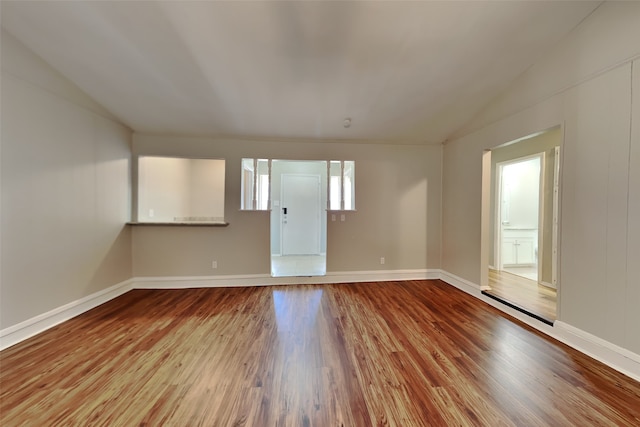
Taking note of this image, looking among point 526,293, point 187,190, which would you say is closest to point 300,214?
point 187,190

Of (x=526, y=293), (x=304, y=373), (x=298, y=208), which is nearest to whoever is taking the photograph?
(x=304, y=373)

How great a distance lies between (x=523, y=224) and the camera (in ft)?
15.0

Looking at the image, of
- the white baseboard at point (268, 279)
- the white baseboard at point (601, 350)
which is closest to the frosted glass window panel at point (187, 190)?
the white baseboard at point (268, 279)

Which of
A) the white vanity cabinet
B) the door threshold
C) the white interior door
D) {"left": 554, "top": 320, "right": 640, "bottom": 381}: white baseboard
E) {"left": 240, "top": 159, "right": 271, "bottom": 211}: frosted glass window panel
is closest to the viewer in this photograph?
{"left": 554, "top": 320, "right": 640, "bottom": 381}: white baseboard

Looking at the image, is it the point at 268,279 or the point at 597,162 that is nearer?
the point at 597,162

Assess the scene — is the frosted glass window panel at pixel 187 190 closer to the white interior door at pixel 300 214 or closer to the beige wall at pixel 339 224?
the beige wall at pixel 339 224

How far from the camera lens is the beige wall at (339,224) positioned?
11.5 feet

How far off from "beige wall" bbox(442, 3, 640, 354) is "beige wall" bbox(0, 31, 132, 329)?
15.7 feet

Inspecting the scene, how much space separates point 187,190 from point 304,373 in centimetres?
383

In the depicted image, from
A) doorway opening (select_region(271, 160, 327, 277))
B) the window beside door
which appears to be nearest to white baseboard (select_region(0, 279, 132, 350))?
the window beside door

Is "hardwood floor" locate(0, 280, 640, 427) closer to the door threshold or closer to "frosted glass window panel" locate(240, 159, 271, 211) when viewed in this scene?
the door threshold

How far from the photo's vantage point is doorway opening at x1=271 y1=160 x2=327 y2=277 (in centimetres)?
571

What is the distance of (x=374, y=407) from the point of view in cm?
138

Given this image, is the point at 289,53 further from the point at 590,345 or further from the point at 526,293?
the point at 526,293
